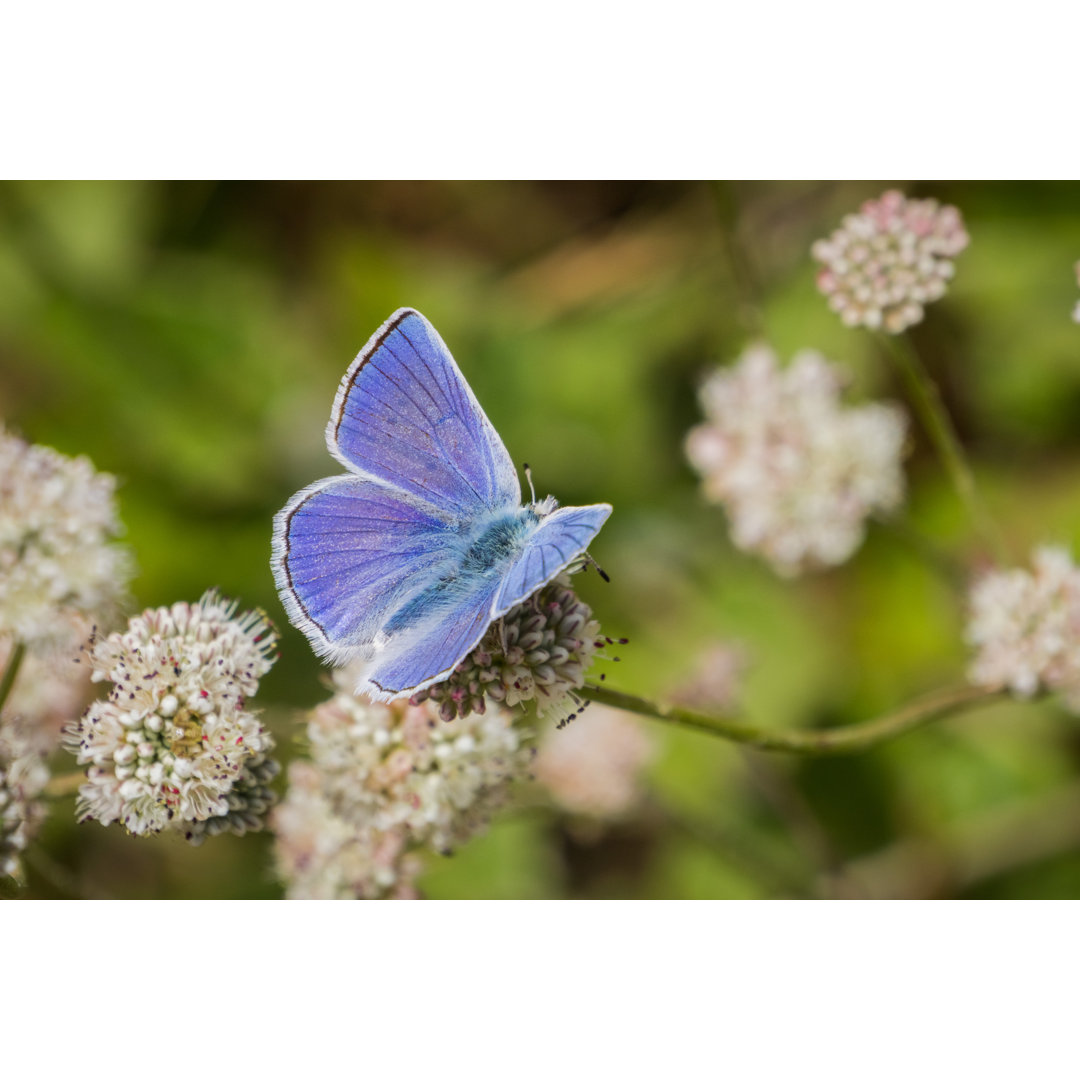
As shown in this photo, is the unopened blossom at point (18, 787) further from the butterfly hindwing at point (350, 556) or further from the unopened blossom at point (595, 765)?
the unopened blossom at point (595, 765)

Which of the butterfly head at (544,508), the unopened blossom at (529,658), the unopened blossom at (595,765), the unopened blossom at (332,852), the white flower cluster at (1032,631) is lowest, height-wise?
the unopened blossom at (595,765)

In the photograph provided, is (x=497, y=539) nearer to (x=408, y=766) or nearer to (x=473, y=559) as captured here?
(x=473, y=559)

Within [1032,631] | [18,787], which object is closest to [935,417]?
[1032,631]

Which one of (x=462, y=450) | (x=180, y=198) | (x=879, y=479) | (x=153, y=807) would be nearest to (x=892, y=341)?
(x=879, y=479)

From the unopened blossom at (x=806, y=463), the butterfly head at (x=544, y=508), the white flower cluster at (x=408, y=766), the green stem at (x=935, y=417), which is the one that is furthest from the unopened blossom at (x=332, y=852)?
the green stem at (x=935, y=417)

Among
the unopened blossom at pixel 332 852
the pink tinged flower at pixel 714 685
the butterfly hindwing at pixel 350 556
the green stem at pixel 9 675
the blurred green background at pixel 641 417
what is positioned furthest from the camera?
the blurred green background at pixel 641 417

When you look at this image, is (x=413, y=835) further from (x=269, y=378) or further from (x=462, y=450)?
(x=269, y=378)
